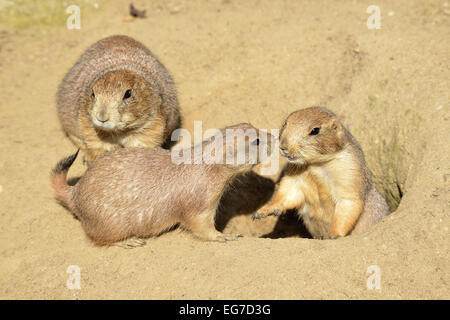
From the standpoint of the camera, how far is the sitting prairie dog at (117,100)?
18.6 feet

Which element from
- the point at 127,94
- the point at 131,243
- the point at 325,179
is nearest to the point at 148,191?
the point at 131,243

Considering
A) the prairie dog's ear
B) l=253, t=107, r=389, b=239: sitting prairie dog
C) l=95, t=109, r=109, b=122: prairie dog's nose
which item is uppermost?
l=95, t=109, r=109, b=122: prairie dog's nose

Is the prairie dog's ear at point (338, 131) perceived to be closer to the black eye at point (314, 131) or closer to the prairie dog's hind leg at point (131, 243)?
the black eye at point (314, 131)

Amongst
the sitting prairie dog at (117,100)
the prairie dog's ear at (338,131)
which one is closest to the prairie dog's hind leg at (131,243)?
the sitting prairie dog at (117,100)

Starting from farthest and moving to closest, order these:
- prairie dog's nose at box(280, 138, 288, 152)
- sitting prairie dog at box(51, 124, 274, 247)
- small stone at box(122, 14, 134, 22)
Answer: small stone at box(122, 14, 134, 22) → prairie dog's nose at box(280, 138, 288, 152) → sitting prairie dog at box(51, 124, 274, 247)

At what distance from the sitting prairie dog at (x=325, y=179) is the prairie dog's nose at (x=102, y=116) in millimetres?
2131

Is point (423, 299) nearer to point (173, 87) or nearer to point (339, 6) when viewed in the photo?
point (173, 87)

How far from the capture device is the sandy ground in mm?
4406

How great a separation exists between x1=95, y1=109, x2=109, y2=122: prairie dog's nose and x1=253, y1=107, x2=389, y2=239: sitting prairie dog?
213 centimetres

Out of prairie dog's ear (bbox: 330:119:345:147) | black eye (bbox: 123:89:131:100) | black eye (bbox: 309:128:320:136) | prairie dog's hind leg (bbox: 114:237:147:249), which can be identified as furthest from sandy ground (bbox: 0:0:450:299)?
black eye (bbox: 123:89:131:100)

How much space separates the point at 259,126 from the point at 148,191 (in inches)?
115

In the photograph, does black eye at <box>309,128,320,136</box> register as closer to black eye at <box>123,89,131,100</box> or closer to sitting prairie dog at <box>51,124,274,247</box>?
sitting prairie dog at <box>51,124,274,247</box>

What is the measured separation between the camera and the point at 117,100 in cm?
565

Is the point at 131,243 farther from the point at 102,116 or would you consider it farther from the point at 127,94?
the point at 127,94
